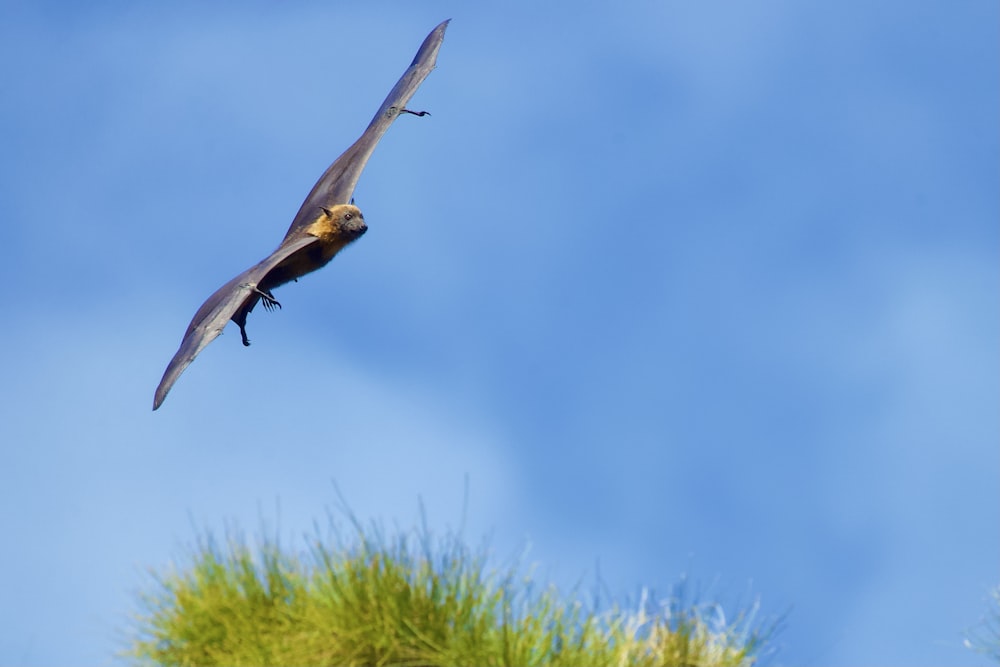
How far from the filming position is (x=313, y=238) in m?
8.23

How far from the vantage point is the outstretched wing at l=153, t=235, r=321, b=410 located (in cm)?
675

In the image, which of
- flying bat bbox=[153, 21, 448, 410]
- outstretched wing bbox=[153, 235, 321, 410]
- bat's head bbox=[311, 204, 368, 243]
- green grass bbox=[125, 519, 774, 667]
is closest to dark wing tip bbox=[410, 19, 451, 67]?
flying bat bbox=[153, 21, 448, 410]

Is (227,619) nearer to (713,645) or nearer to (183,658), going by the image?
(183,658)

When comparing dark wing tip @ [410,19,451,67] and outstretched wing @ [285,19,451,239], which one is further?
dark wing tip @ [410,19,451,67]

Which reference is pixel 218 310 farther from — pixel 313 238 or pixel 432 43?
pixel 432 43

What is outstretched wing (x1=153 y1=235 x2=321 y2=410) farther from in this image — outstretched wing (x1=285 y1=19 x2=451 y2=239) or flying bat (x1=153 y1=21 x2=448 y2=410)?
outstretched wing (x1=285 y1=19 x2=451 y2=239)

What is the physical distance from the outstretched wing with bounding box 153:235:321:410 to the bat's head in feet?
0.49

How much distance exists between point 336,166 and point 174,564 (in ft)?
16.3

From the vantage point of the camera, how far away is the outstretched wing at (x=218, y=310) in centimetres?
675

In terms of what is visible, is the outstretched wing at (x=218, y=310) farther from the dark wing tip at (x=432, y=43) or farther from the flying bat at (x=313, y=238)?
the dark wing tip at (x=432, y=43)

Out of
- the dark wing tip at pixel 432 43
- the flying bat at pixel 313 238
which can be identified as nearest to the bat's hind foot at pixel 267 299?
the flying bat at pixel 313 238

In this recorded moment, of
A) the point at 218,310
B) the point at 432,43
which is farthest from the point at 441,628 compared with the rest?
the point at 432,43

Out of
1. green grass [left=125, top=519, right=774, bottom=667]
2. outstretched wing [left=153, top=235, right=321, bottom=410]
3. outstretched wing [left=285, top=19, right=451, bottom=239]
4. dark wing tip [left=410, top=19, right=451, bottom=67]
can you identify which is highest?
dark wing tip [left=410, top=19, right=451, bottom=67]

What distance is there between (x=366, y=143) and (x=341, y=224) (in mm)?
1296
